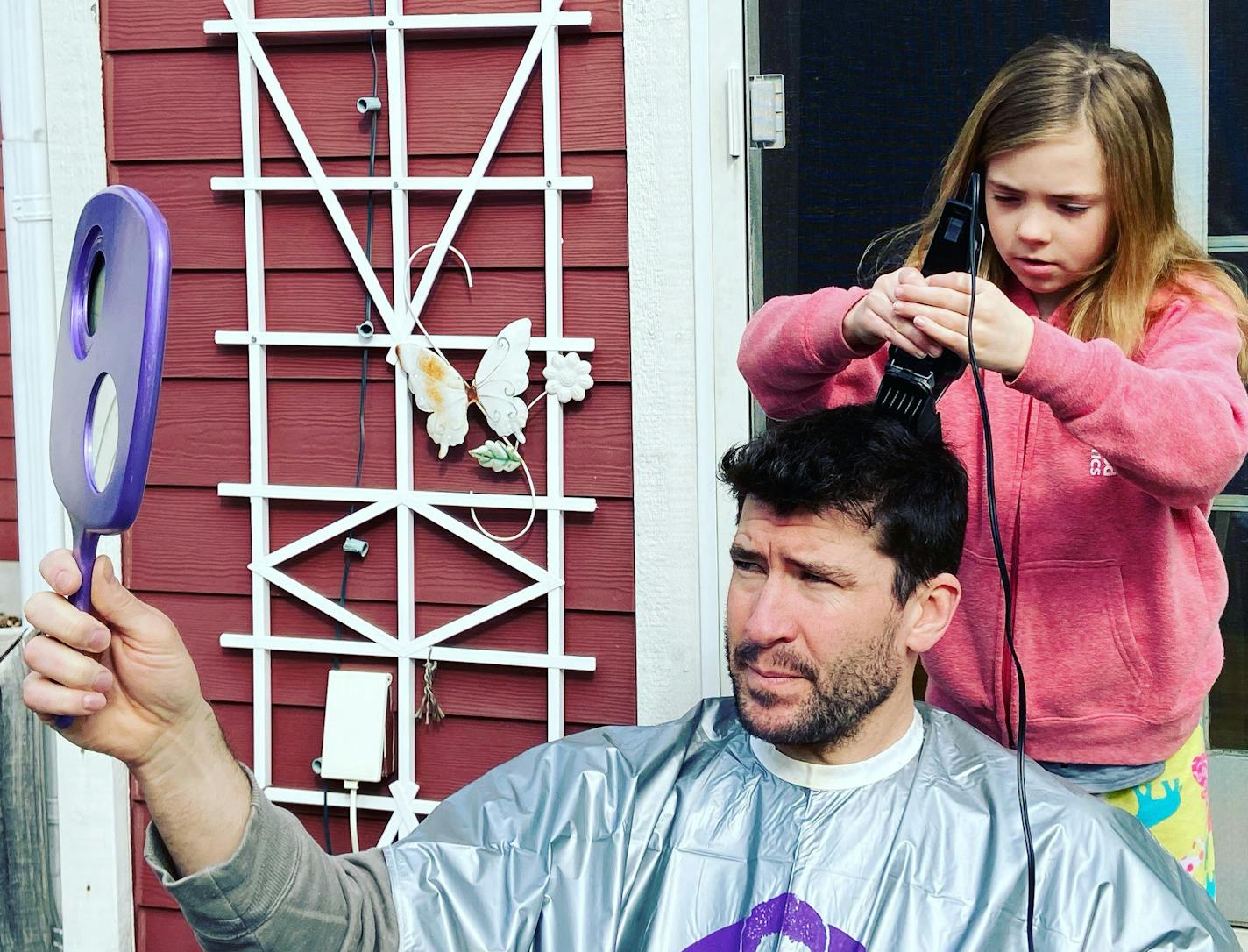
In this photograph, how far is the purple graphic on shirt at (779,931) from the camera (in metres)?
1.64

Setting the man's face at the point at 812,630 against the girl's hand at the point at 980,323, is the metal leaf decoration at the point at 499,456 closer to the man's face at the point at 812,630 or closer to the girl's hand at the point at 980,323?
the man's face at the point at 812,630

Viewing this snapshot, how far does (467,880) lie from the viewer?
1.68 meters

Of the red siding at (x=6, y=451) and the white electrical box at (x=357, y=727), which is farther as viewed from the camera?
the red siding at (x=6, y=451)

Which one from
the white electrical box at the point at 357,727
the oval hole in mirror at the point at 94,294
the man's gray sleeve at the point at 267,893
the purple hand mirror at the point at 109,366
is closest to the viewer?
the purple hand mirror at the point at 109,366

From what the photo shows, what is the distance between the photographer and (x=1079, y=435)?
149 centimetres

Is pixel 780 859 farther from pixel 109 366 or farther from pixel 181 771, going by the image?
pixel 109 366

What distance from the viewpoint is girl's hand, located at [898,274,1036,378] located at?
144 cm

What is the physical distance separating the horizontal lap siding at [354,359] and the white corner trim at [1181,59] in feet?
2.80

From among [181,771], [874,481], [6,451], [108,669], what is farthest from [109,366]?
[6,451]

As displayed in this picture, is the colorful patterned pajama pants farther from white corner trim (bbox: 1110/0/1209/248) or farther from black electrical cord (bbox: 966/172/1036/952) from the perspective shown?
white corner trim (bbox: 1110/0/1209/248)

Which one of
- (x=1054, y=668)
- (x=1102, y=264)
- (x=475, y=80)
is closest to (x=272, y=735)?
(x=475, y=80)

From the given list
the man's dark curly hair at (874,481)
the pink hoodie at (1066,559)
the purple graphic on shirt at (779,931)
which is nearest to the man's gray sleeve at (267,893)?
the purple graphic on shirt at (779,931)

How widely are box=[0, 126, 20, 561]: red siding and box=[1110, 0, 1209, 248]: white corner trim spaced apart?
2.49m

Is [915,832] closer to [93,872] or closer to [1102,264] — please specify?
[1102,264]
